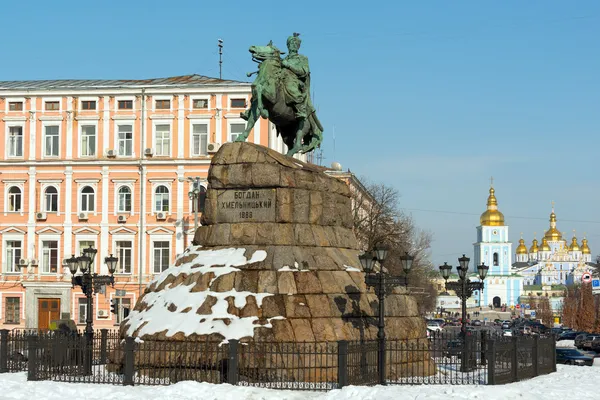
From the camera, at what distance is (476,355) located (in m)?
A: 22.3

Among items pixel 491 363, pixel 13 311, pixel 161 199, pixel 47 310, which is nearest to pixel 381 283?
pixel 491 363

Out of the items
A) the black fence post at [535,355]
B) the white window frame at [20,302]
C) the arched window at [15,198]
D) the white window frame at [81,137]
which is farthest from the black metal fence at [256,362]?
the arched window at [15,198]

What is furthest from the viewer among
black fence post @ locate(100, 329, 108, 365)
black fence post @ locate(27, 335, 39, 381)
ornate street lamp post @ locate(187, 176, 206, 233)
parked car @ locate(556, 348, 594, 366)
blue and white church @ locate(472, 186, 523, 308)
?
blue and white church @ locate(472, 186, 523, 308)

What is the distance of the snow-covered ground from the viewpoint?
1706 centimetres

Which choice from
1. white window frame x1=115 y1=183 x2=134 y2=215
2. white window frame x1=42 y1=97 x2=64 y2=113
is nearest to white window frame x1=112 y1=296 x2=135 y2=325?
white window frame x1=115 y1=183 x2=134 y2=215

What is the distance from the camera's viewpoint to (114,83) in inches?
2120

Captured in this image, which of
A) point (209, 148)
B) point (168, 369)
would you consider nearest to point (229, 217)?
point (168, 369)

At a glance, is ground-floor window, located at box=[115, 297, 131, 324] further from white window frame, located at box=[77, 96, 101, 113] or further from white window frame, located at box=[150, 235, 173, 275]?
white window frame, located at box=[77, 96, 101, 113]

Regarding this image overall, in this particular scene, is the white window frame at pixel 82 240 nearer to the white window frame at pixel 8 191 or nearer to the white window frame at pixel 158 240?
the white window frame at pixel 158 240

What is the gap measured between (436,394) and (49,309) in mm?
36701

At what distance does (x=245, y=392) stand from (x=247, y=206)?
5437mm

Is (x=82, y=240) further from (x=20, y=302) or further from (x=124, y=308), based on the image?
(x=20, y=302)

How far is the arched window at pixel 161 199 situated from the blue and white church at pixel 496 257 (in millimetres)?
139699

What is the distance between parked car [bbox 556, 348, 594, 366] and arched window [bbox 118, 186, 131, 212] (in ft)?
84.5
